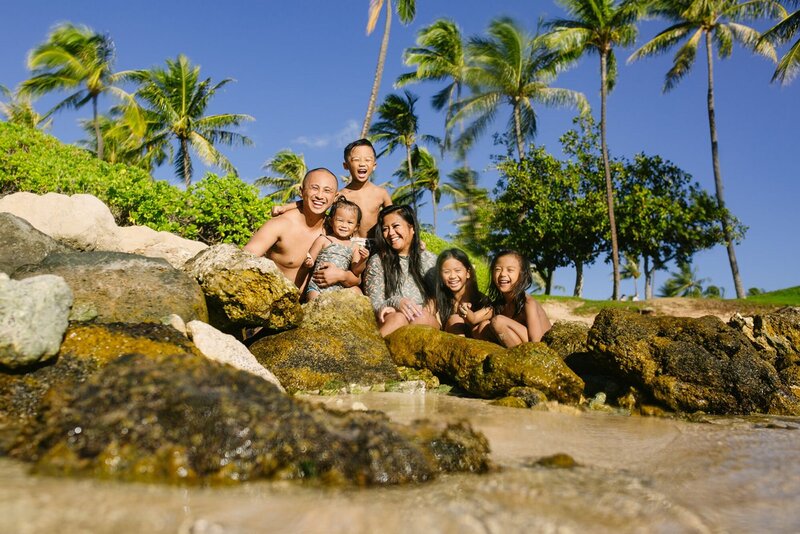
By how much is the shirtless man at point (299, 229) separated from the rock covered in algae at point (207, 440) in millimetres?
4149

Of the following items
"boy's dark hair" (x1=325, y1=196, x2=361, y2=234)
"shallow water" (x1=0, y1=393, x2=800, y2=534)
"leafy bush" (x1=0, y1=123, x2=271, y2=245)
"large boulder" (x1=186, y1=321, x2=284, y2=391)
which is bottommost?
"shallow water" (x1=0, y1=393, x2=800, y2=534)

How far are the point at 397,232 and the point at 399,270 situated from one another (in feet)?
1.40

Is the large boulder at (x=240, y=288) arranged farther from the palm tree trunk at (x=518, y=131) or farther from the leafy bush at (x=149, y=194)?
the palm tree trunk at (x=518, y=131)

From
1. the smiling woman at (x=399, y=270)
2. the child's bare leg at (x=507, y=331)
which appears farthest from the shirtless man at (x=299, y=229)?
the child's bare leg at (x=507, y=331)

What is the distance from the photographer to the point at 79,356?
10.7 ft

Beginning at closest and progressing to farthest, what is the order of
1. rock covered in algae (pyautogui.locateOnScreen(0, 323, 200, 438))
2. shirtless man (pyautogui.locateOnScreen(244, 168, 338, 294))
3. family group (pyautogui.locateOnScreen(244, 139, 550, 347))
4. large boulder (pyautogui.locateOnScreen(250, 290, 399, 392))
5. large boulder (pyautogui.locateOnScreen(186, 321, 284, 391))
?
rock covered in algae (pyautogui.locateOnScreen(0, 323, 200, 438)) → large boulder (pyautogui.locateOnScreen(186, 321, 284, 391)) → large boulder (pyautogui.locateOnScreen(250, 290, 399, 392)) → family group (pyautogui.locateOnScreen(244, 139, 550, 347)) → shirtless man (pyautogui.locateOnScreen(244, 168, 338, 294))

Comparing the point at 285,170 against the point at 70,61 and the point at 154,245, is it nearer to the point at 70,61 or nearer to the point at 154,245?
the point at 70,61

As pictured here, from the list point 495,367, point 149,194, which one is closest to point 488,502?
point 495,367

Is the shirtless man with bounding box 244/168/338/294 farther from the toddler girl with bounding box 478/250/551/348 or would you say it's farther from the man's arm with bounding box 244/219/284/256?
the toddler girl with bounding box 478/250/551/348

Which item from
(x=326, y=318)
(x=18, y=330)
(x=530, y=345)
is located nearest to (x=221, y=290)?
(x=326, y=318)

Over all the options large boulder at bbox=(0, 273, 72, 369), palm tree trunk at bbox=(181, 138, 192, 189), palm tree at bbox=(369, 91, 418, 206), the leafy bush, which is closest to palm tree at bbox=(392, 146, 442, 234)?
palm tree at bbox=(369, 91, 418, 206)

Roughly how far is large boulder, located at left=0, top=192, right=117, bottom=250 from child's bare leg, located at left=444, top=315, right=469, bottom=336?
3943 mm

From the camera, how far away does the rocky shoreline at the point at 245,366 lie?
202 cm

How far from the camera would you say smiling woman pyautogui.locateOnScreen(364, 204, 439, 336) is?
6258 mm
